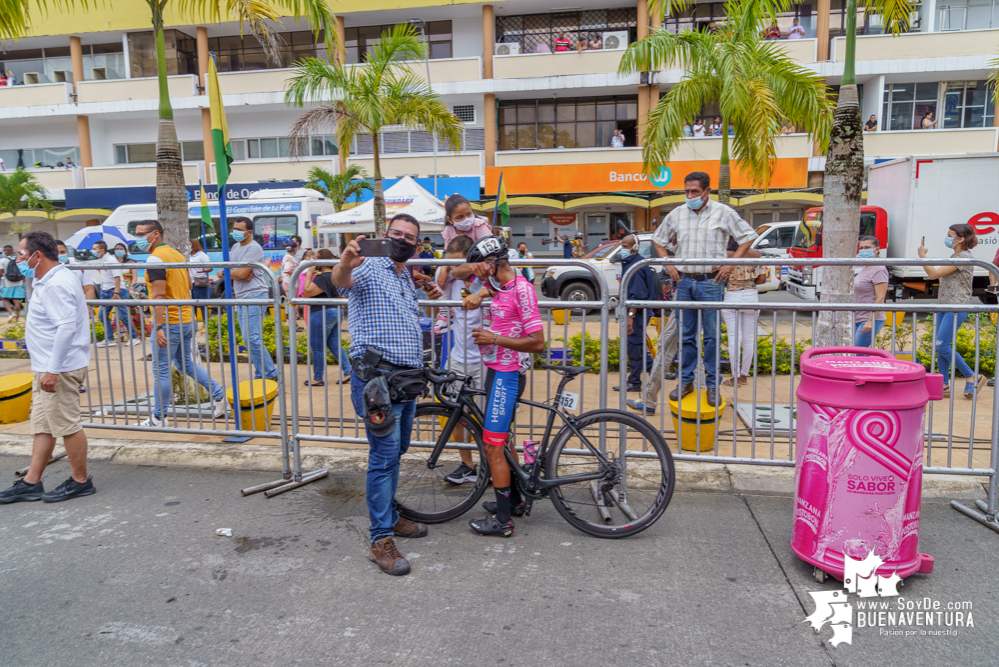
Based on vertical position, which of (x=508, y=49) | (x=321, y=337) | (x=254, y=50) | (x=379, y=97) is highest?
(x=254, y=50)

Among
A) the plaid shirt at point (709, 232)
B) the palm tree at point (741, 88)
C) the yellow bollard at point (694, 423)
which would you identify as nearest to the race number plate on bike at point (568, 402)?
the yellow bollard at point (694, 423)

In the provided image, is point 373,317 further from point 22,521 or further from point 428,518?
point 22,521

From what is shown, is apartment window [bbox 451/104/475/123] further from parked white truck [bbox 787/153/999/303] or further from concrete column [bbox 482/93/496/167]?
parked white truck [bbox 787/153/999/303]

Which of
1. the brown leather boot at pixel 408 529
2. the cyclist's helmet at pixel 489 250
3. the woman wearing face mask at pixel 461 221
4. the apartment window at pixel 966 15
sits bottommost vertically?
the brown leather boot at pixel 408 529

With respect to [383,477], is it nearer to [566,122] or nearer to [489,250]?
[489,250]

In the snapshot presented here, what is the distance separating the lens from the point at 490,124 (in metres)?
27.2

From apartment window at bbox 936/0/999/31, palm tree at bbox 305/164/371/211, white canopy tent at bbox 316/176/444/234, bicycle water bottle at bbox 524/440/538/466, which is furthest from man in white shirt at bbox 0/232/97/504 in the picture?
apartment window at bbox 936/0/999/31

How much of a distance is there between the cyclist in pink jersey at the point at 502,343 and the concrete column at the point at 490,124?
24.0m

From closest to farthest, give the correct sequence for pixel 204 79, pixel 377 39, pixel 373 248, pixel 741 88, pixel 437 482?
pixel 373 248, pixel 437 482, pixel 741 88, pixel 377 39, pixel 204 79

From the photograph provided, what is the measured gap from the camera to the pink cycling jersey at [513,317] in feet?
13.5

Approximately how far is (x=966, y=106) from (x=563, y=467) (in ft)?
94.6

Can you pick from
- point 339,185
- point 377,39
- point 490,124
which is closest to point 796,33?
point 490,124

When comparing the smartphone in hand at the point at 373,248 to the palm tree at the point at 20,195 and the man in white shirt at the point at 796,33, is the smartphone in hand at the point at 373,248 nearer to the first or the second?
the man in white shirt at the point at 796,33

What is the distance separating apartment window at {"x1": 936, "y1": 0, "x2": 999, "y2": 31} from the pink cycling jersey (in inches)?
1143
